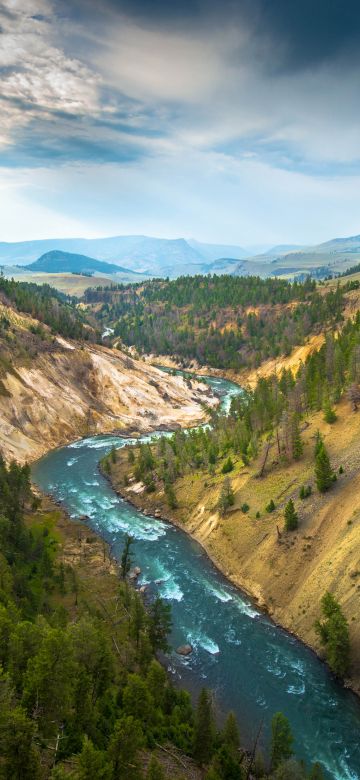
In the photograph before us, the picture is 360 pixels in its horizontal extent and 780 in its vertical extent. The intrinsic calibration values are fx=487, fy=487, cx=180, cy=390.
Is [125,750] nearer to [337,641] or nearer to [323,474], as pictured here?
[337,641]

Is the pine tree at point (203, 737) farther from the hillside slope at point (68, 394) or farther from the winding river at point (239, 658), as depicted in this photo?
the hillside slope at point (68, 394)

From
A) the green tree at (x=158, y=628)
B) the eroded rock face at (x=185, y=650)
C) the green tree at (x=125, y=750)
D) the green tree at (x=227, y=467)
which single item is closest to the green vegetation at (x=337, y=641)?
the eroded rock face at (x=185, y=650)

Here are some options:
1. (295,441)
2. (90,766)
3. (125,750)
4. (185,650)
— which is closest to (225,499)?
(295,441)

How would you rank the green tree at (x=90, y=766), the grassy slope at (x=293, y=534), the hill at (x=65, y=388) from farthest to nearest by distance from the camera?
the hill at (x=65, y=388) < the grassy slope at (x=293, y=534) < the green tree at (x=90, y=766)

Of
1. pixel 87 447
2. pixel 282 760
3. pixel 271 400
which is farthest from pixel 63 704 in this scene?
pixel 87 447

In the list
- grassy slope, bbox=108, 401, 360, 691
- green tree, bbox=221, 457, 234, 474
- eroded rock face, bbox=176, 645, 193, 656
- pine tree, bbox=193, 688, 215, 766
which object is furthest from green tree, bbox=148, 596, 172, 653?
green tree, bbox=221, 457, 234, 474

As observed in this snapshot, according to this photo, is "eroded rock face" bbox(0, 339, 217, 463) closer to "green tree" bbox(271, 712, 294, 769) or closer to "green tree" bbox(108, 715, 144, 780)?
"green tree" bbox(271, 712, 294, 769)

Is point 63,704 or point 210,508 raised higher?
point 63,704

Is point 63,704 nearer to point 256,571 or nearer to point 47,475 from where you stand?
point 256,571
